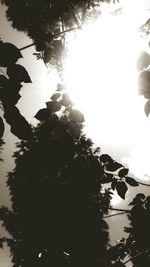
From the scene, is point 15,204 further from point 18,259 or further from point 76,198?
point 76,198

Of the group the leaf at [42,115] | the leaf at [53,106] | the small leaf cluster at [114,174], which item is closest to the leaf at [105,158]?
the small leaf cluster at [114,174]

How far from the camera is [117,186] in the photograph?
8.41 ft

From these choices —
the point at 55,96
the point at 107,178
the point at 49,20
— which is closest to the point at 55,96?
the point at 55,96

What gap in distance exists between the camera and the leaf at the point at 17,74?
1.15 m

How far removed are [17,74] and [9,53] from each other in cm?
9

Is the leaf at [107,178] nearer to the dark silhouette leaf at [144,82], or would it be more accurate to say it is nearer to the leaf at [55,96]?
the leaf at [55,96]

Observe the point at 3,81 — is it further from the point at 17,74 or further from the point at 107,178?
the point at 107,178

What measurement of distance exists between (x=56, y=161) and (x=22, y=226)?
22.4m

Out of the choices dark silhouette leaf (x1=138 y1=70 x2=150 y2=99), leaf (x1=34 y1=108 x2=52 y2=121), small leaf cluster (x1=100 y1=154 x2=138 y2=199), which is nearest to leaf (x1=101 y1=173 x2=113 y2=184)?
small leaf cluster (x1=100 y1=154 x2=138 y2=199)

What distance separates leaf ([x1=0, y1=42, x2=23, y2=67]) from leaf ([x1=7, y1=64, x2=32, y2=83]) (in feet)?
0.07

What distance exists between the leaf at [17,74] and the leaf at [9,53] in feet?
0.07

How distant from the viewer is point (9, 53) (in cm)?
116

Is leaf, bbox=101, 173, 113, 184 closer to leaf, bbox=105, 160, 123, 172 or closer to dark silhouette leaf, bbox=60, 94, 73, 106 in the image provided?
leaf, bbox=105, 160, 123, 172

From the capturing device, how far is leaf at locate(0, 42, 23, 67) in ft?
3.80
